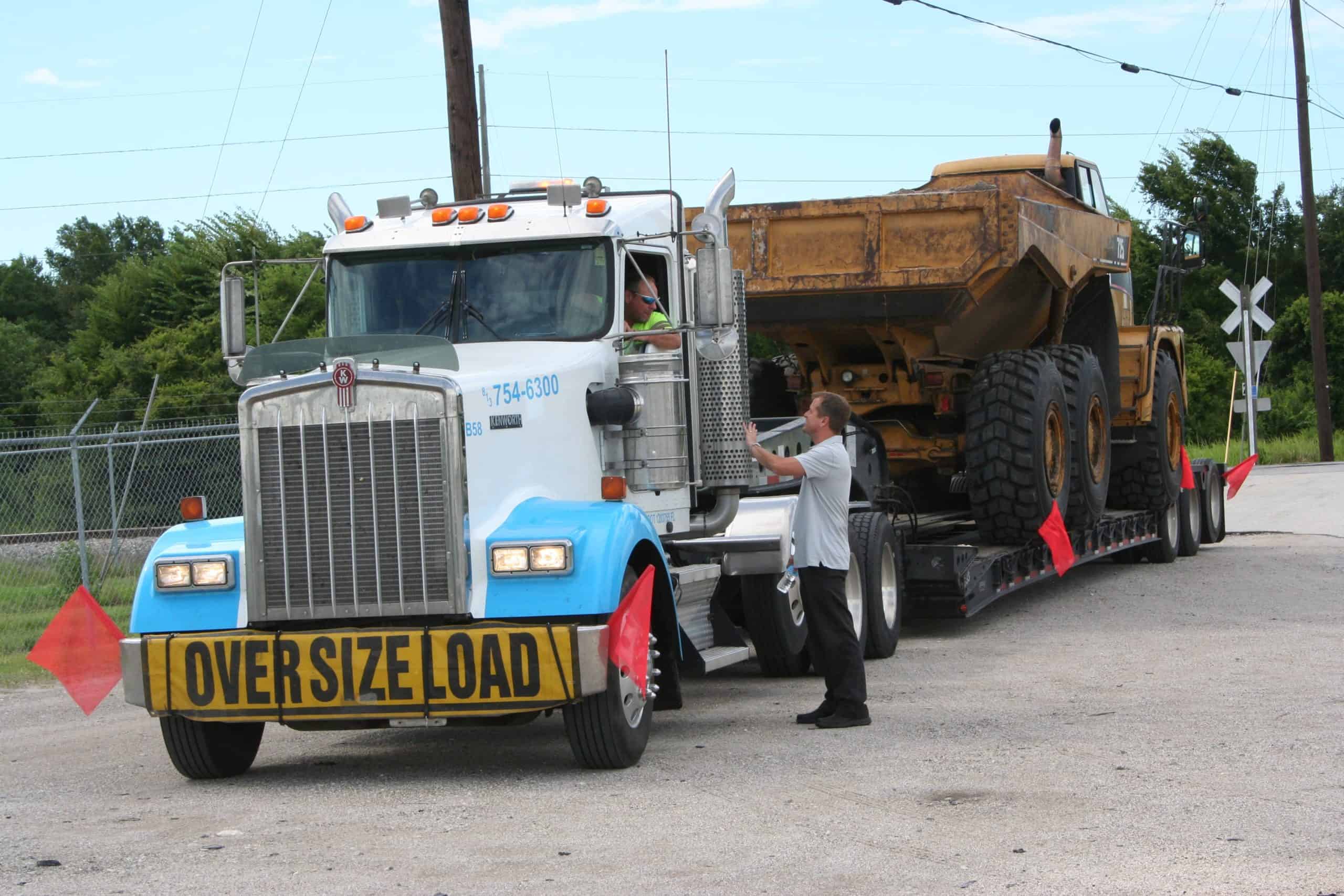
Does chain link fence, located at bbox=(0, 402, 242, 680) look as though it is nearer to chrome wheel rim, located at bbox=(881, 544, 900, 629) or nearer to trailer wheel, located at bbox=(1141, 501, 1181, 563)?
chrome wheel rim, located at bbox=(881, 544, 900, 629)

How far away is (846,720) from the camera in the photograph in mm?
8898

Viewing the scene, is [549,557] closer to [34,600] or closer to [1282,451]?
[34,600]

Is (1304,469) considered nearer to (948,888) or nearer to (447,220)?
(447,220)

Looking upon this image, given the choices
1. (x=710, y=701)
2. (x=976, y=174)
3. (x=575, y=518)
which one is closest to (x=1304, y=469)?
(x=976, y=174)

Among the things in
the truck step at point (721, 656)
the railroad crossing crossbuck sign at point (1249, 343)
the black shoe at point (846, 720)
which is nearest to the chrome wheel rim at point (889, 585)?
the truck step at point (721, 656)

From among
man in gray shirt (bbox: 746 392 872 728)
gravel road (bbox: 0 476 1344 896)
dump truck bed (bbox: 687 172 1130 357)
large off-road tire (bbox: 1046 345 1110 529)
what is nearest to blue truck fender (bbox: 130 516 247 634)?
gravel road (bbox: 0 476 1344 896)

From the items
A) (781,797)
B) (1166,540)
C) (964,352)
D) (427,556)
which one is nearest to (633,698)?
(781,797)

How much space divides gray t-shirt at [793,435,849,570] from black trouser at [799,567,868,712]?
7 centimetres

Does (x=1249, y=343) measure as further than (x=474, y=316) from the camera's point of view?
Yes

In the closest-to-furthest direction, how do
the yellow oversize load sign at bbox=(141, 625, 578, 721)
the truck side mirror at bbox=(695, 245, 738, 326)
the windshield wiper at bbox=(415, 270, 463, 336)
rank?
1. the yellow oversize load sign at bbox=(141, 625, 578, 721)
2. the truck side mirror at bbox=(695, 245, 738, 326)
3. the windshield wiper at bbox=(415, 270, 463, 336)

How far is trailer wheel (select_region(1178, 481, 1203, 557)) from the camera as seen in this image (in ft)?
62.1

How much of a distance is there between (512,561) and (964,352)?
716cm

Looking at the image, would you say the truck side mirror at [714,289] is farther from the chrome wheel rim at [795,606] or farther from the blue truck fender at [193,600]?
the chrome wheel rim at [795,606]

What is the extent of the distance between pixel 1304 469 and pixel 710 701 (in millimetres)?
26556
